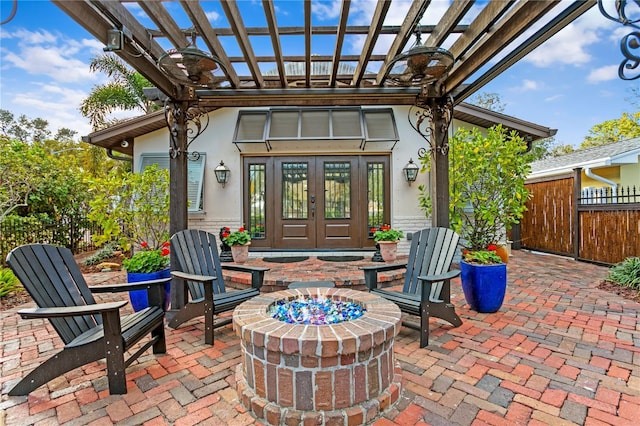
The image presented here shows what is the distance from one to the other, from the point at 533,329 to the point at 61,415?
3880 millimetres

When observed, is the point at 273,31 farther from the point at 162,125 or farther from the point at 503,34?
the point at 162,125

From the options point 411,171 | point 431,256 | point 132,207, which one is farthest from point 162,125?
point 431,256

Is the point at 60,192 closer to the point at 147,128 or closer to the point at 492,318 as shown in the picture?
the point at 147,128

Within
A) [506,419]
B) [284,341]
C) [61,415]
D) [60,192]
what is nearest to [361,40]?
[284,341]

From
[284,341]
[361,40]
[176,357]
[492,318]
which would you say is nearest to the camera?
[284,341]

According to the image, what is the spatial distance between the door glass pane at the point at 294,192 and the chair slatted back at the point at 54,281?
4541 millimetres

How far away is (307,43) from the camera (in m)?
2.63

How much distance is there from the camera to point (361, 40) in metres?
3.00

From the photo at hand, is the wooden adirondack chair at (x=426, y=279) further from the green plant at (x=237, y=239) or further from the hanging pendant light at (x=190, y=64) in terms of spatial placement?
the green plant at (x=237, y=239)

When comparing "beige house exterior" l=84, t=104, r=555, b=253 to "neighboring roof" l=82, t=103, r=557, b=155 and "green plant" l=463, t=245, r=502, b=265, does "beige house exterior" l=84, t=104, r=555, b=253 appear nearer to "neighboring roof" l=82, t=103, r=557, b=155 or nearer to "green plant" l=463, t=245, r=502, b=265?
"neighboring roof" l=82, t=103, r=557, b=155

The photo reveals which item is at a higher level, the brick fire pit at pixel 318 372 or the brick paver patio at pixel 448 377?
the brick fire pit at pixel 318 372

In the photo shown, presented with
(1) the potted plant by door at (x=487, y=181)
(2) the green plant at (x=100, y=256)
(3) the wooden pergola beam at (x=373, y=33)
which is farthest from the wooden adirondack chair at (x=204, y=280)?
(2) the green plant at (x=100, y=256)

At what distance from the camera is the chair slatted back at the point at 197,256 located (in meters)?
3.17

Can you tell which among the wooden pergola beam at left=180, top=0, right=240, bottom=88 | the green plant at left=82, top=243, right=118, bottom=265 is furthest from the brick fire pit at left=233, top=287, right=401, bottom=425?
the green plant at left=82, top=243, right=118, bottom=265
